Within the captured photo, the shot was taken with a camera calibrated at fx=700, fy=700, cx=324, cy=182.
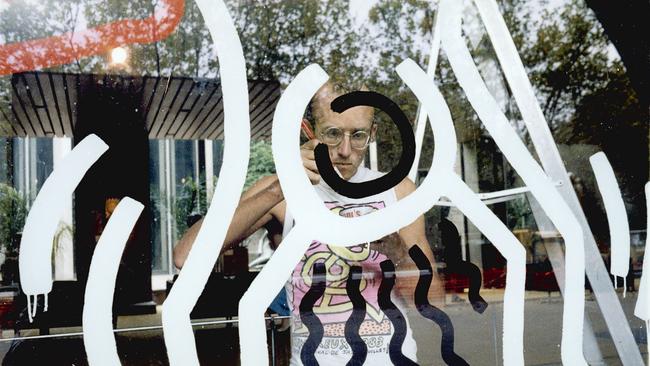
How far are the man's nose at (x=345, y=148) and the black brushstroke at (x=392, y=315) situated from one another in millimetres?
402

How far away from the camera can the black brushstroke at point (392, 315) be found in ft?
7.99

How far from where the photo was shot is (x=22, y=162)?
2.17 metres

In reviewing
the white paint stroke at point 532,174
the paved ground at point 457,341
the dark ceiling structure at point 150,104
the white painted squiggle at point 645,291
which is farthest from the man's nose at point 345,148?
the white painted squiggle at point 645,291

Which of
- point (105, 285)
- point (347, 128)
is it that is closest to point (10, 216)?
point (105, 285)

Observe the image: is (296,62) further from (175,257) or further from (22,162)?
(22,162)

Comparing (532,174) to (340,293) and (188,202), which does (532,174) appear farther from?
(188,202)

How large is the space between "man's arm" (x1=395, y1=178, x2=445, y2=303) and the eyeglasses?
0.64 ft

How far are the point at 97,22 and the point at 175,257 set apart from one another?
0.80 metres

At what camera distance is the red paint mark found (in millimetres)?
2193

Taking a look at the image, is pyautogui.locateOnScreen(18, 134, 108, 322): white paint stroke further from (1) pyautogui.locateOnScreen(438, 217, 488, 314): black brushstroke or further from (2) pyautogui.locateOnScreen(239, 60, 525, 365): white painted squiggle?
(1) pyautogui.locateOnScreen(438, 217, 488, 314): black brushstroke

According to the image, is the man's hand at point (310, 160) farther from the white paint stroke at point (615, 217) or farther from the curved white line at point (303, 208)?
the white paint stroke at point (615, 217)

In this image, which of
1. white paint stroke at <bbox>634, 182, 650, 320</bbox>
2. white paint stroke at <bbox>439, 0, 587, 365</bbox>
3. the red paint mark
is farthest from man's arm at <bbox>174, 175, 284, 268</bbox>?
white paint stroke at <bbox>634, 182, 650, 320</bbox>

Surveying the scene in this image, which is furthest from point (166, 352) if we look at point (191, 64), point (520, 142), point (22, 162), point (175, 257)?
point (520, 142)

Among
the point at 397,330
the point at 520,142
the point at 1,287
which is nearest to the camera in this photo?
the point at 1,287
